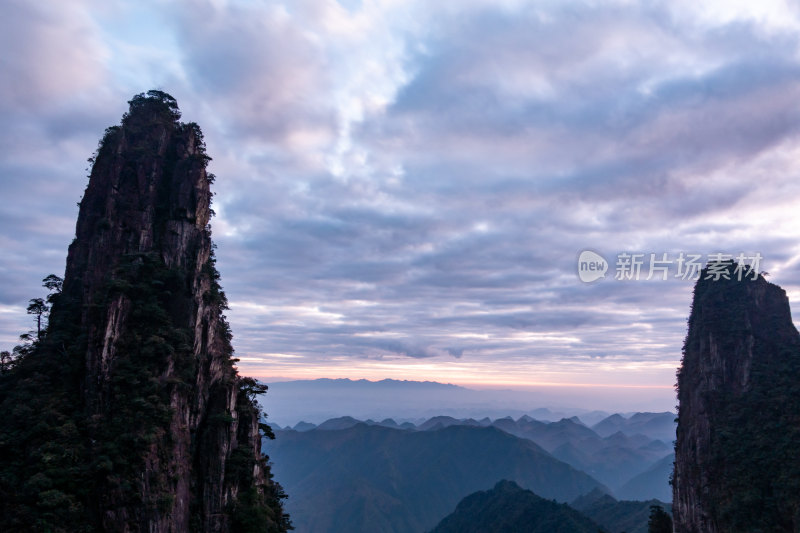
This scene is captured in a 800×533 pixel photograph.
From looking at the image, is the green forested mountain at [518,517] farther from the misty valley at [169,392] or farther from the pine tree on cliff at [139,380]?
the pine tree on cliff at [139,380]

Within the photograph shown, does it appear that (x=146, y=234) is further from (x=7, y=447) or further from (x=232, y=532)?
(x=232, y=532)

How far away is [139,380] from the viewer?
54.3 meters

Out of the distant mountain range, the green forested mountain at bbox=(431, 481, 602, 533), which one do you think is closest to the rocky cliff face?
the green forested mountain at bbox=(431, 481, 602, 533)

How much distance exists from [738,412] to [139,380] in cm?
8966

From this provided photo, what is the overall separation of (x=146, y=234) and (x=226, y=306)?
14.5m

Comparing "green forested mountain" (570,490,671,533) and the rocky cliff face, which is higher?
the rocky cliff face

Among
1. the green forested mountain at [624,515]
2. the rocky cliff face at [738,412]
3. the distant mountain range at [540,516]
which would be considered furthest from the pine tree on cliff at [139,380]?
the green forested mountain at [624,515]

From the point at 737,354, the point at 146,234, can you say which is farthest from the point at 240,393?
the point at 737,354

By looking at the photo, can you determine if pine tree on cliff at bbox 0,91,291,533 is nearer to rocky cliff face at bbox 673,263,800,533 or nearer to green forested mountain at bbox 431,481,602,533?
rocky cliff face at bbox 673,263,800,533

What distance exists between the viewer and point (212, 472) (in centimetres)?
5825

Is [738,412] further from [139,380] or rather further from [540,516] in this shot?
[540,516]

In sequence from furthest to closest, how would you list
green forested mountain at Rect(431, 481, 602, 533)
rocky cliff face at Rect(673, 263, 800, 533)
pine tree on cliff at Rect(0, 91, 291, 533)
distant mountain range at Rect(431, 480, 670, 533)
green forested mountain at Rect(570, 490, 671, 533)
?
green forested mountain at Rect(570, 490, 671, 533) < distant mountain range at Rect(431, 480, 670, 533) < green forested mountain at Rect(431, 481, 602, 533) < rocky cliff face at Rect(673, 263, 800, 533) < pine tree on cliff at Rect(0, 91, 291, 533)

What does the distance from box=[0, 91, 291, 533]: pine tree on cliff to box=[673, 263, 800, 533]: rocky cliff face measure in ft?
221

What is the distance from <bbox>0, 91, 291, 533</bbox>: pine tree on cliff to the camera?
4819cm
